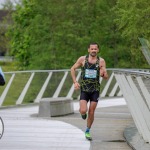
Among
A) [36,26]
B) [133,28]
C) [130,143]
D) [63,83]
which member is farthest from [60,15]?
[130,143]

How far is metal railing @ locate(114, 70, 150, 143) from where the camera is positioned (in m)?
9.20

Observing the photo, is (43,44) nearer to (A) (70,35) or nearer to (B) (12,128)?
(A) (70,35)

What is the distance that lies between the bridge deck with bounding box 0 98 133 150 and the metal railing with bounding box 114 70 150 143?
483 millimetres

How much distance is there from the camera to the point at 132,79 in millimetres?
10141

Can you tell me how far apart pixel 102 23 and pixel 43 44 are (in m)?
7.03

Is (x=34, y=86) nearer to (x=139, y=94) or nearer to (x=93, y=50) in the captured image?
→ (x=93, y=50)

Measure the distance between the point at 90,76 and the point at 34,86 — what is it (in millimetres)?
9197

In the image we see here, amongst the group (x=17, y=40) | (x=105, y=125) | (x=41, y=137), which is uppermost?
(x=41, y=137)

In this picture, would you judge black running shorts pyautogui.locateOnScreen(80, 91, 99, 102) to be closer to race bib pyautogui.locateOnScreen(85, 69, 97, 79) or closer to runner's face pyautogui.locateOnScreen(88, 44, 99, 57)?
race bib pyautogui.locateOnScreen(85, 69, 97, 79)

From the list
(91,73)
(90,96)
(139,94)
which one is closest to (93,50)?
(91,73)

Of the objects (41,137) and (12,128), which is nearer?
(41,137)

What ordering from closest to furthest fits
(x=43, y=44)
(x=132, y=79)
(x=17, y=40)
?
(x=132, y=79) < (x=43, y=44) < (x=17, y=40)

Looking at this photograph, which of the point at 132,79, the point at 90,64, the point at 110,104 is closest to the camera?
the point at 132,79

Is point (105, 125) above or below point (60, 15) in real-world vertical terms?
above
